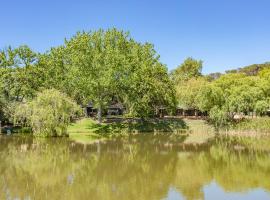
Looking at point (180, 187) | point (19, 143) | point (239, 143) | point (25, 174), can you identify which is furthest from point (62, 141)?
point (180, 187)

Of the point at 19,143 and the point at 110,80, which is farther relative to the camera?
the point at 110,80

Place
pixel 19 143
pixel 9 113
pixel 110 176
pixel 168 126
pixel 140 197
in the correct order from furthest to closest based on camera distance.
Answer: pixel 168 126, pixel 9 113, pixel 19 143, pixel 110 176, pixel 140 197

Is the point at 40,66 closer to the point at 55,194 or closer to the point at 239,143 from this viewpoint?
the point at 239,143

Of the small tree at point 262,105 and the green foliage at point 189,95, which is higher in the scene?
the green foliage at point 189,95

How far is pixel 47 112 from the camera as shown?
3853 cm

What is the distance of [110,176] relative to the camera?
2228cm

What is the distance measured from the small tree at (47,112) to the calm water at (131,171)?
2.65 meters

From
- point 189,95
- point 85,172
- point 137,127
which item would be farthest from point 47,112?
point 189,95

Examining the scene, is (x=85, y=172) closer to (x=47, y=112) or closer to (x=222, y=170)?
(x=222, y=170)

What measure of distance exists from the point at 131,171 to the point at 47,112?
17524mm

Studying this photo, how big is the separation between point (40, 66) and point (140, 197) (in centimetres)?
4044

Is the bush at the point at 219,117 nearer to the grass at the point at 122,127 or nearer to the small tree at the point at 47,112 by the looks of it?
the grass at the point at 122,127

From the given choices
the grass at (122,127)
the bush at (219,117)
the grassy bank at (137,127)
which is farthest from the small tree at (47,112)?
the bush at (219,117)

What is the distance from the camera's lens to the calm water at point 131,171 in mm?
18422
